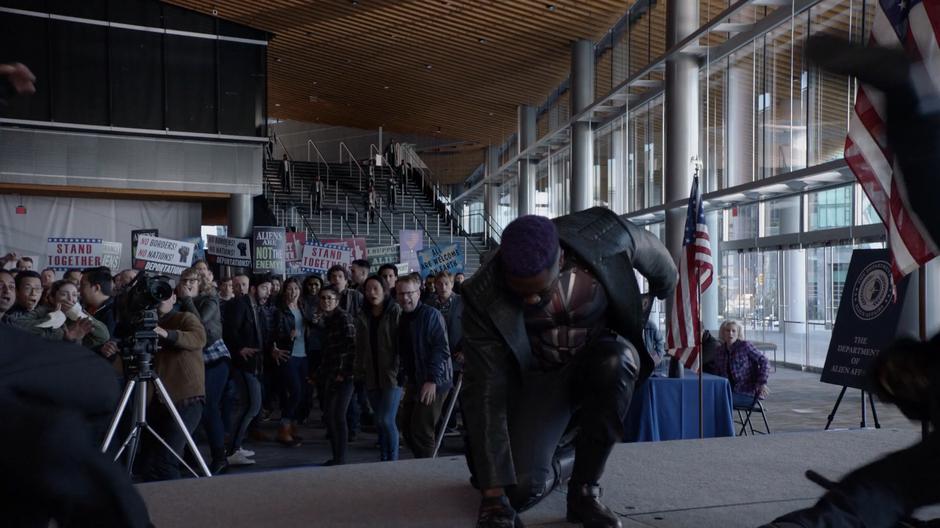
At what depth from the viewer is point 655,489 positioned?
3875mm

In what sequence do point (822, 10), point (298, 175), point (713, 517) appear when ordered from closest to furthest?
point (713, 517)
point (822, 10)
point (298, 175)

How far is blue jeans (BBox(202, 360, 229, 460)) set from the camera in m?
7.28

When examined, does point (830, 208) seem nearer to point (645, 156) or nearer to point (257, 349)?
point (645, 156)

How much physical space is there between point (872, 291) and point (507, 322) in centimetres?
527

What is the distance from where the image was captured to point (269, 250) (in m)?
13.9

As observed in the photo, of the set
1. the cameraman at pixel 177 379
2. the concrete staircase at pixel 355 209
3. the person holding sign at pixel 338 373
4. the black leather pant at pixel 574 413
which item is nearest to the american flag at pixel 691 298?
the person holding sign at pixel 338 373

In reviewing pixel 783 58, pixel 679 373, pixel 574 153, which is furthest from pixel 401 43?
pixel 679 373

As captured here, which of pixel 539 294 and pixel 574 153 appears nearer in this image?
pixel 539 294

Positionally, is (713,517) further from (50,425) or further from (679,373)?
Answer: (679,373)

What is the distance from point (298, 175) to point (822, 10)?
62.0 ft

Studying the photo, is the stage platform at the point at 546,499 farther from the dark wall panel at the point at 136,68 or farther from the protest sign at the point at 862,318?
the dark wall panel at the point at 136,68

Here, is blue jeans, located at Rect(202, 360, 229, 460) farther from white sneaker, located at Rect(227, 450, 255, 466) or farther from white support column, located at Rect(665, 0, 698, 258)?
white support column, located at Rect(665, 0, 698, 258)

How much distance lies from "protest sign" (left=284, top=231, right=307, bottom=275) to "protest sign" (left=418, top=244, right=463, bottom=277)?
2.57 meters

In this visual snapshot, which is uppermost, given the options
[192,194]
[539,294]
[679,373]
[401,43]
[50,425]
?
[401,43]
